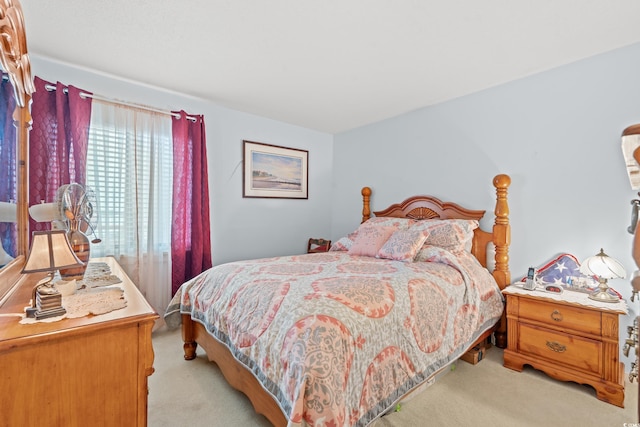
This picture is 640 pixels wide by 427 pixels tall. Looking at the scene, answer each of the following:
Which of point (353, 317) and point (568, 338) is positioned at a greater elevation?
point (353, 317)

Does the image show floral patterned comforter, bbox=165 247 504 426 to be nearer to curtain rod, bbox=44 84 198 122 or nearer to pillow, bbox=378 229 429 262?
pillow, bbox=378 229 429 262

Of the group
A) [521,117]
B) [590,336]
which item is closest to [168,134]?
[521,117]

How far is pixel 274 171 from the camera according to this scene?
3844mm

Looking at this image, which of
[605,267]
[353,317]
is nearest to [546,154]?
[605,267]

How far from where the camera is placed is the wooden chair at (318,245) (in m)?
4.02

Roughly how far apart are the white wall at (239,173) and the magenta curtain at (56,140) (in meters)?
0.20

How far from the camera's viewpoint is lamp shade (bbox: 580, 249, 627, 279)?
1933 millimetres

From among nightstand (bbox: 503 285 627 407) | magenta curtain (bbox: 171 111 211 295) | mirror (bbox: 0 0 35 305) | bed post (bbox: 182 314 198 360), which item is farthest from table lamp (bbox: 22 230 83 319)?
nightstand (bbox: 503 285 627 407)

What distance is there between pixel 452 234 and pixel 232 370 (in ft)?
6.78

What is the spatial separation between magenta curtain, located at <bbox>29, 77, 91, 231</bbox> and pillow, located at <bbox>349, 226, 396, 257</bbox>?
8.08 ft

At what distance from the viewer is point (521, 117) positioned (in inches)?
104

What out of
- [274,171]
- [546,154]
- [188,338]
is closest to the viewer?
[188,338]

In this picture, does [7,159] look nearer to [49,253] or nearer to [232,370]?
[49,253]

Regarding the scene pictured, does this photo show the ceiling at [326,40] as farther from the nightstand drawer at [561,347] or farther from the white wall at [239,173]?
the nightstand drawer at [561,347]
